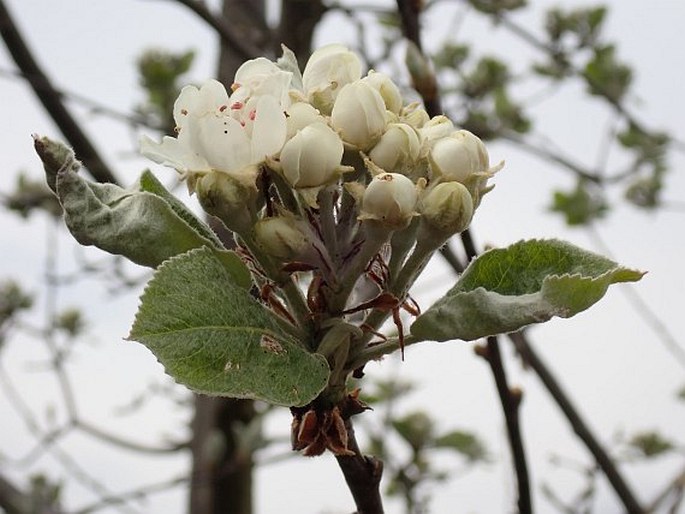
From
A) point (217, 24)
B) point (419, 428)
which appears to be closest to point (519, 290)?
point (217, 24)

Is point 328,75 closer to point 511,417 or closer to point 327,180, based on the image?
point 327,180

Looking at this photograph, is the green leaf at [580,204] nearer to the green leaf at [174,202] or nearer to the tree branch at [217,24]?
the tree branch at [217,24]

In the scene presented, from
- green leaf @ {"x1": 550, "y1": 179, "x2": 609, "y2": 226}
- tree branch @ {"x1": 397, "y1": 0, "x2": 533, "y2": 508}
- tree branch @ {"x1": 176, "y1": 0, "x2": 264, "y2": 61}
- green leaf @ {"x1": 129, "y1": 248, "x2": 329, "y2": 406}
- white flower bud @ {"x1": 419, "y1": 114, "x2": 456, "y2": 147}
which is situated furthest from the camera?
green leaf @ {"x1": 550, "y1": 179, "x2": 609, "y2": 226}

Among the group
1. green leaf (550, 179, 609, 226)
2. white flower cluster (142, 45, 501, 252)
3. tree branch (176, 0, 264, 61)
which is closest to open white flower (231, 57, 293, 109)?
white flower cluster (142, 45, 501, 252)

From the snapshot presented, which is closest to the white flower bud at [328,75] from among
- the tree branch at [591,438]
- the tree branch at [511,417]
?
the tree branch at [511,417]

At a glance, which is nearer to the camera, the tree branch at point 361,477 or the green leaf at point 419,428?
the tree branch at point 361,477

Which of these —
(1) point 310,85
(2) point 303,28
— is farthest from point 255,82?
(2) point 303,28

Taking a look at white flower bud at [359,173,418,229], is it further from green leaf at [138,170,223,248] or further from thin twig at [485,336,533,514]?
thin twig at [485,336,533,514]
